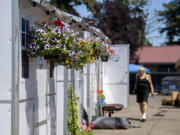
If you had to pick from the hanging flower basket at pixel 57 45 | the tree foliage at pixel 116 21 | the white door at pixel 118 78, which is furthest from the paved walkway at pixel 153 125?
the tree foliage at pixel 116 21

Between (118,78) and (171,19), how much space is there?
110 ft

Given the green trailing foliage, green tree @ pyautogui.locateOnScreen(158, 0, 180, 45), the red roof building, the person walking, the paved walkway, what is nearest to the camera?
the green trailing foliage

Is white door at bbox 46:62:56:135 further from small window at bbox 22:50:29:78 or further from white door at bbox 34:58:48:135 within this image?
small window at bbox 22:50:29:78

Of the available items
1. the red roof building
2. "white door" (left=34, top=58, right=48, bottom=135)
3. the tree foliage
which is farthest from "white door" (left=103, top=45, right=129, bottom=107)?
the red roof building

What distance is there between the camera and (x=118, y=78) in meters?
12.9

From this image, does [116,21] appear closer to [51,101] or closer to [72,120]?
[72,120]

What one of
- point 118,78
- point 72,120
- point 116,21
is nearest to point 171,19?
point 116,21

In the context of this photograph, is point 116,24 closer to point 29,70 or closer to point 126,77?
point 126,77

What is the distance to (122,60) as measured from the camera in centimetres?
1293

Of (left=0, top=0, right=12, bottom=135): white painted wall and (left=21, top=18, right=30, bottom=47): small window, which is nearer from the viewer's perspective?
(left=0, top=0, right=12, bottom=135): white painted wall

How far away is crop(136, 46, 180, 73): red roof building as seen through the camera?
32125 mm

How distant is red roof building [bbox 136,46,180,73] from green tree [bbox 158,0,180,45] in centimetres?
910

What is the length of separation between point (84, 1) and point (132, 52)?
445 inches

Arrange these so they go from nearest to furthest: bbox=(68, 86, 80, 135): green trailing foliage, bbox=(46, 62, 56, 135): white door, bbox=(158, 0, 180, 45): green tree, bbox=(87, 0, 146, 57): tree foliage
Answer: bbox=(46, 62, 56, 135): white door
bbox=(68, 86, 80, 135): green trailing foliage
bbox=(87, 0, 146, 57): tree foliage
bbox=(158, 0, 180, 45): green tree
